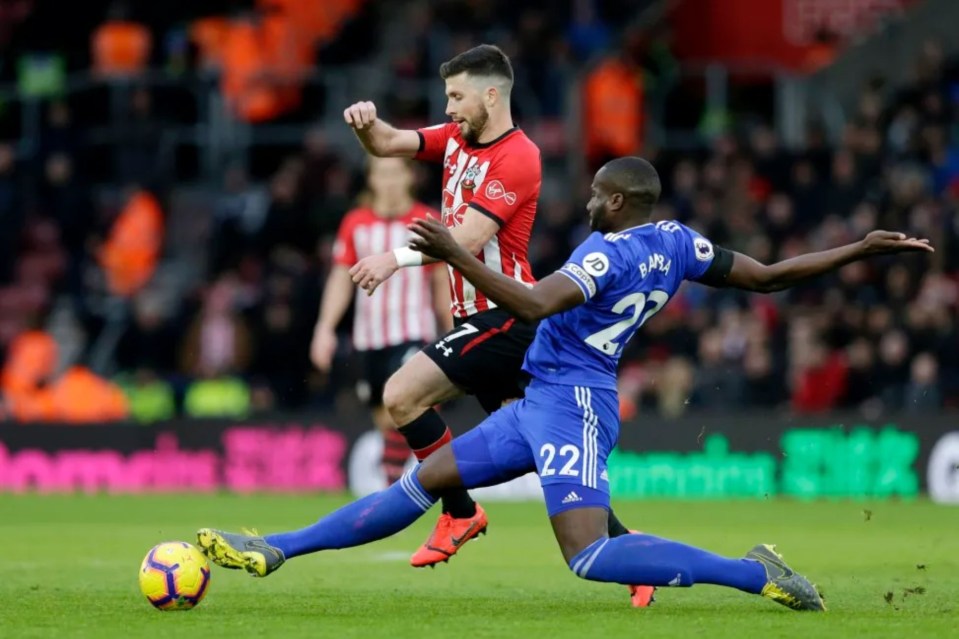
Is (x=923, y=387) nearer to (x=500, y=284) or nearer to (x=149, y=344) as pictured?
(x=149, y=344)

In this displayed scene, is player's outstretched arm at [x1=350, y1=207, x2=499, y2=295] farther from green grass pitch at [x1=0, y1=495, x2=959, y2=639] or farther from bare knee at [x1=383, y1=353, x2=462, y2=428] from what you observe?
green grass pitch at [x1=0, y1=495, x2=959, y2=639]

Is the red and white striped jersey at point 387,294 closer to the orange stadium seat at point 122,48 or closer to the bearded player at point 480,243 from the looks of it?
the bearded player at point 480,243

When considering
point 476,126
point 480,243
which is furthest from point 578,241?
point 480,243

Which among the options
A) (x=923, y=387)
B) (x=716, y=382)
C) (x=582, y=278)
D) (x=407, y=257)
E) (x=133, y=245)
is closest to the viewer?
(x=582, y=278)

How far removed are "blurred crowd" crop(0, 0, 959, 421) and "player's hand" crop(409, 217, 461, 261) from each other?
10.1 meters

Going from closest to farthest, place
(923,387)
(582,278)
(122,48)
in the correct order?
(582,278) → (923,387) → (122,48)

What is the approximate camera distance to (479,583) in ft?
31.2

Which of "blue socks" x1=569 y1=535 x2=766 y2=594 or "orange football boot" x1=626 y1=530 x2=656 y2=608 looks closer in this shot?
"blue socks" x1=569 y1=535 x2=766 y2=594

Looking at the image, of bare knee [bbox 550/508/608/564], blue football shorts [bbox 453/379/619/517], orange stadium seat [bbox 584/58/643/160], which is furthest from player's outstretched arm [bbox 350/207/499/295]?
orange stadium seat [bbox 584/58/643/160]

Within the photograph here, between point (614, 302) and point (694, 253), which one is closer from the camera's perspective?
point (614, 302)

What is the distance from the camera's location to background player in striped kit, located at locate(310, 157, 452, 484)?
1245 centimetres

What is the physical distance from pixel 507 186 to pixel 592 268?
1301 mm

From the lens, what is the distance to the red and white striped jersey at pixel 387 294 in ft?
41.3

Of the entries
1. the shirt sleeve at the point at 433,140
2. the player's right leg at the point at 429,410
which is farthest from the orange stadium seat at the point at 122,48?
the player's right leg at the point at 429,410
